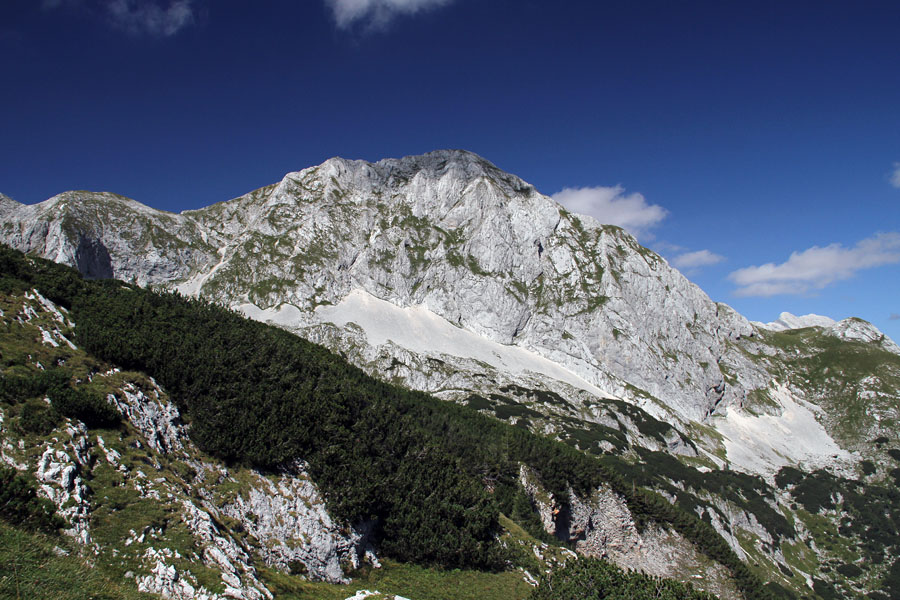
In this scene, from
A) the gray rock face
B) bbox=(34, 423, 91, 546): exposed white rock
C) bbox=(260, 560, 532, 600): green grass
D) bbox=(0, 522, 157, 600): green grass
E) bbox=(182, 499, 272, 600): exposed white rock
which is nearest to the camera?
bbox=(0, 522, 157, 600): green grass

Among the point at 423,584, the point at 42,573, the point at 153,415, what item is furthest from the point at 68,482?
the point at 423,584

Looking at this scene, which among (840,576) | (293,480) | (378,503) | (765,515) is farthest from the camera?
(765,515)

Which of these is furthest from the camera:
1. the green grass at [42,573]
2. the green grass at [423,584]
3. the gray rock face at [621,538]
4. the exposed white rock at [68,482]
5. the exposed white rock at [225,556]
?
the gray rock face at [621,538]

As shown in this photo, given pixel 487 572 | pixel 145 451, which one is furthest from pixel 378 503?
pixel 145 451

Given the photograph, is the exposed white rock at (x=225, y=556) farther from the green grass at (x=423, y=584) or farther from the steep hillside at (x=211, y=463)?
the green grass at (x=423, y=584)

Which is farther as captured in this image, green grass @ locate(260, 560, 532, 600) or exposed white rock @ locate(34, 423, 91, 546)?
green grass @ locate(260, 560, 532, 600)

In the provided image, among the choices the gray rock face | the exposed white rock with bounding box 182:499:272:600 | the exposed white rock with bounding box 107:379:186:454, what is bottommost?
the gray rock face

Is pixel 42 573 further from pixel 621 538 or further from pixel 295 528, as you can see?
pixel 621 538

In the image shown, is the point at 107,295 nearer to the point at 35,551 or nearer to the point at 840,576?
the point at 35,551

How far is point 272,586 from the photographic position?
17641mm

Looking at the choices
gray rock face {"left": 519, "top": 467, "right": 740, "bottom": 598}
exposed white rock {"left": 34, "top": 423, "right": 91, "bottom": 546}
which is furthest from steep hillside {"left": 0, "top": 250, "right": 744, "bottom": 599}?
gray rock face {"left": 519, "top": 467, "right": 740, "bottom": 598}

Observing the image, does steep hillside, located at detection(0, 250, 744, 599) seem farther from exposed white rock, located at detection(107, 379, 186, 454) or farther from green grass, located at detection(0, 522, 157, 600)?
green grass, located at detection(0, 522, 157, 600)

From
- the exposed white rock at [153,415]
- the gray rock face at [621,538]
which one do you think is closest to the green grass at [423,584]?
the exposed white rock at [153,415]

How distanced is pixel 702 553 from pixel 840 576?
11854 cm
